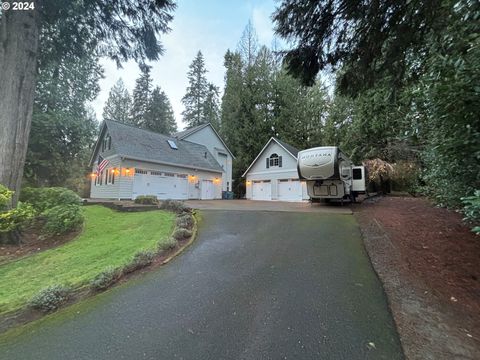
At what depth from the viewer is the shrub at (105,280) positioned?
156 inches

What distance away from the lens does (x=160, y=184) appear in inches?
717

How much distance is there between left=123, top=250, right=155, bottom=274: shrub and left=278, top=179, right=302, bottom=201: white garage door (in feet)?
55.6

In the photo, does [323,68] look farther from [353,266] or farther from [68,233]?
[68,233]

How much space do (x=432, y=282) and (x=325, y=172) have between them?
795cm

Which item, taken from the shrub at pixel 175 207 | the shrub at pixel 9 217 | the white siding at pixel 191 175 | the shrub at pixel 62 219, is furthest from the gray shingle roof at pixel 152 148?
the shrub at pixel 9 217

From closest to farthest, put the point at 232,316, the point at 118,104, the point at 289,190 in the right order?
the point at 232,316 → the point at 289,190 → the point at 118,104

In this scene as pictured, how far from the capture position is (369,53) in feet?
16.8

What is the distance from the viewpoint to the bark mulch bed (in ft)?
8.78

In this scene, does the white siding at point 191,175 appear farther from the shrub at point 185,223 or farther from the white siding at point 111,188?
the shrub at point 185,223

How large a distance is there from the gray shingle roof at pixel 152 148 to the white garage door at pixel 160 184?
1.01 m

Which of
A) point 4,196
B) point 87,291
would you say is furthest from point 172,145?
point 87,291

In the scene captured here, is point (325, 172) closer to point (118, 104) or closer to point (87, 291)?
point (87, 291)

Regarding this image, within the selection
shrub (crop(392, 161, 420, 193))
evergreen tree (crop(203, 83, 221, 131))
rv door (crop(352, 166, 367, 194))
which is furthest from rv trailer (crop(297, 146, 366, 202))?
evergreen tree (crop(203, 83, 221, 131))

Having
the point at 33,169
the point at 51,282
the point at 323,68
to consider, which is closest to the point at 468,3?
the point at 323,68
